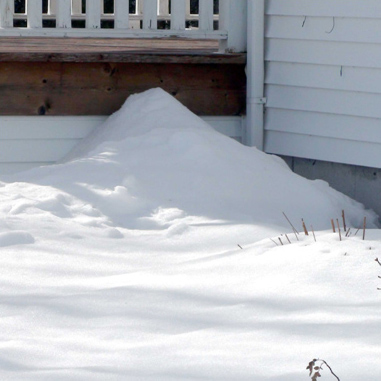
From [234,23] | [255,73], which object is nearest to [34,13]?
[234,23]

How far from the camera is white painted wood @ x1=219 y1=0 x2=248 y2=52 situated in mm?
6027

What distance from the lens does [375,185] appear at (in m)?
5.34

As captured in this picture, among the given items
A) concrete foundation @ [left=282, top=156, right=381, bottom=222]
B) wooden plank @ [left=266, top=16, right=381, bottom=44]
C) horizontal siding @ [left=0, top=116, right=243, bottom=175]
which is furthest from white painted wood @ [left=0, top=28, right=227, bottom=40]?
concrete foundation @ [left=282, top=156, right=381, bottom=222]

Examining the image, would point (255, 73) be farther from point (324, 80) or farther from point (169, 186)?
point (169, 186)

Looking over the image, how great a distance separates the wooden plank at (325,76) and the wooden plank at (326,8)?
354mm

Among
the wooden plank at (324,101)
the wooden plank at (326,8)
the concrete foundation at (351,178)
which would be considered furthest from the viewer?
the concrete foundation at (351,178)

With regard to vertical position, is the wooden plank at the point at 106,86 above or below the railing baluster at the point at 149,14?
below

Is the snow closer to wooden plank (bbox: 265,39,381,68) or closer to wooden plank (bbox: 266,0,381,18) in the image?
wooden plank (bbox: 265,39,381,68)

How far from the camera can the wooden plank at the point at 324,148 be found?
17.3ft

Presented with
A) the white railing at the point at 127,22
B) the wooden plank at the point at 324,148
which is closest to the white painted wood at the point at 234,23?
the white railing at the point at 127,22

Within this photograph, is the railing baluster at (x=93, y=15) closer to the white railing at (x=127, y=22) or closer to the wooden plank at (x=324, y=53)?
the white railing at (x=127, y=22)

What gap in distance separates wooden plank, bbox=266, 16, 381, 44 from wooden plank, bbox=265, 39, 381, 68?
0.12 ft

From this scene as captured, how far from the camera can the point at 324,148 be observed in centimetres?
561

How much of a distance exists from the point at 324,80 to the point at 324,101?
14 cm
